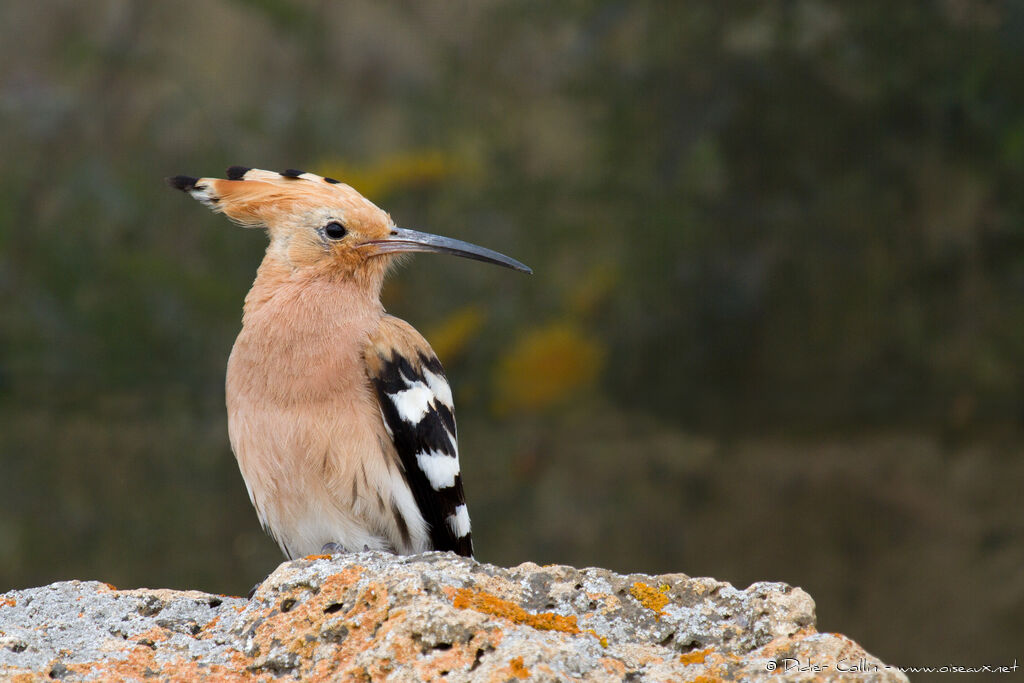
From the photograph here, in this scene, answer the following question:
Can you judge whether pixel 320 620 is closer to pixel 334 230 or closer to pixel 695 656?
pixel 695 656

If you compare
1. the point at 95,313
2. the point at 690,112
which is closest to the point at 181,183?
the point at 95,313

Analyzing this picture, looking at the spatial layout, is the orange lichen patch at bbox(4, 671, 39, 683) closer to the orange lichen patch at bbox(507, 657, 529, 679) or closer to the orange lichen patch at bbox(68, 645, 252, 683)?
the orange lichen patch at bbox(68, 645, 252, 683)

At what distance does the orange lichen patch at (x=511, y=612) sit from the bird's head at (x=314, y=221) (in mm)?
597

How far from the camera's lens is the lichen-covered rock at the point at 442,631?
82cm

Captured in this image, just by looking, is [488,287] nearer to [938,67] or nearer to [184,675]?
[938,67]

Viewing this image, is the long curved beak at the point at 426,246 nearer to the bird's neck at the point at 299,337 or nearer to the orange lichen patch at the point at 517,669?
the bird's neck at the point at 299,337

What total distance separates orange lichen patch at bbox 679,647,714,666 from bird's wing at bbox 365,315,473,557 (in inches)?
22.1

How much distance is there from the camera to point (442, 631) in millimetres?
824

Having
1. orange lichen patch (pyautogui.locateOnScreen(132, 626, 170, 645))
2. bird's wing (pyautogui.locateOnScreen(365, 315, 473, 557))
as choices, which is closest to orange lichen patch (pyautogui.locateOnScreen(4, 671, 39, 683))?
orange lichen patch (pyautogui.locateOnScreen(132, 626, 170, 645))

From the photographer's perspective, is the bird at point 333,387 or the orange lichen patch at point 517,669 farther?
the bird at point 333,387

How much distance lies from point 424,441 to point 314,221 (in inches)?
12.8

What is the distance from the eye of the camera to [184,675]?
85 cm

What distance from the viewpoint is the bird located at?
4.25ft

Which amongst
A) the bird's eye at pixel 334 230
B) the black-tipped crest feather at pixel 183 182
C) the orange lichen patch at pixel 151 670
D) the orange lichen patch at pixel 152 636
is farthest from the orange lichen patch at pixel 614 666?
the black-tipped crest feather at pixel 183 182
